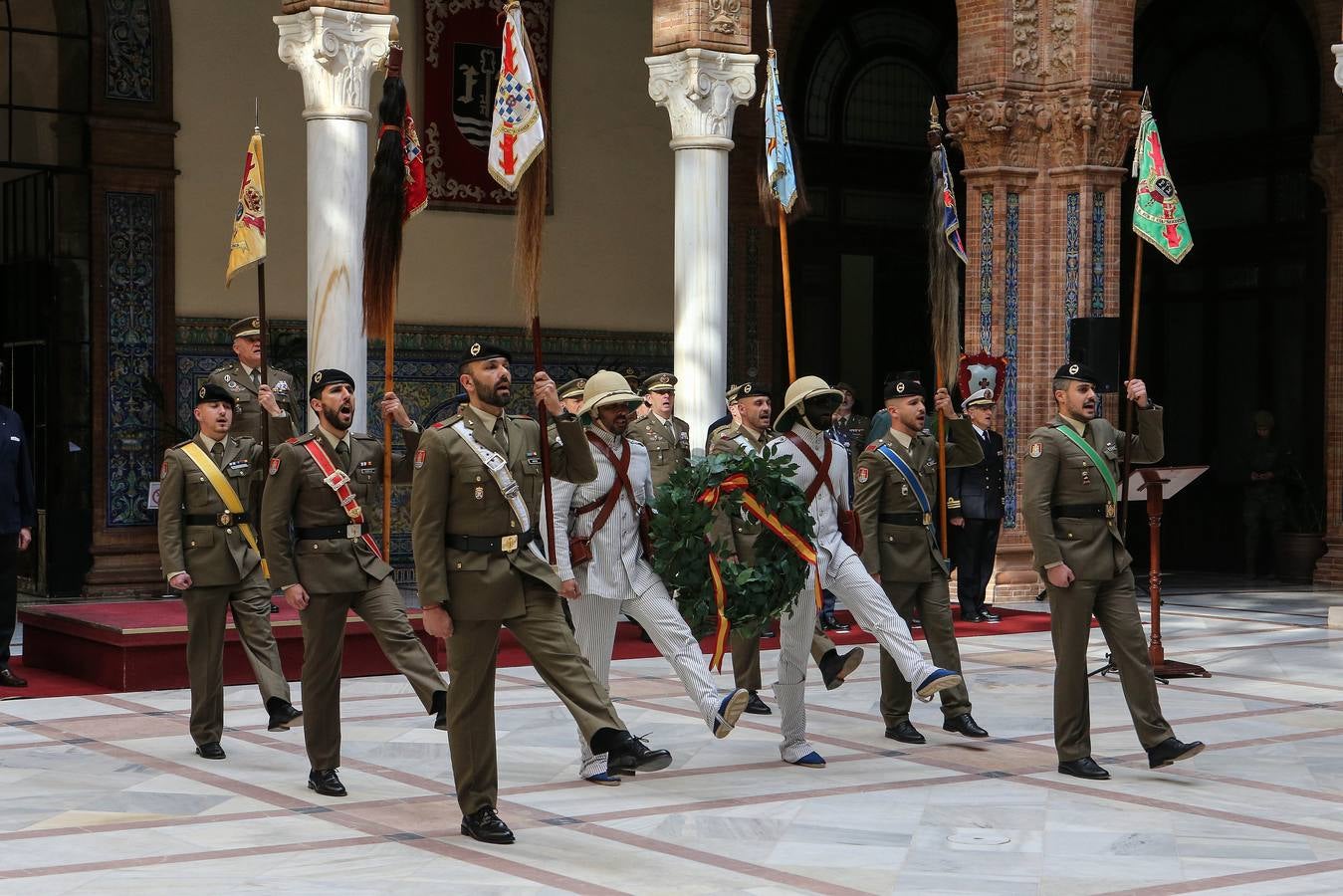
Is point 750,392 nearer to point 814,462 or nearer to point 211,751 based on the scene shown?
point 814,462

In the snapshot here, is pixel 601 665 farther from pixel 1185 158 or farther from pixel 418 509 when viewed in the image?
pixel 1185 158

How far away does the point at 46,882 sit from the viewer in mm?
5781

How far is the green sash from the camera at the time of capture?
314 inches

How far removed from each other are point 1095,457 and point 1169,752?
1232 millimetres

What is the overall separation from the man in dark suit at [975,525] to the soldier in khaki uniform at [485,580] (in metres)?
7.13

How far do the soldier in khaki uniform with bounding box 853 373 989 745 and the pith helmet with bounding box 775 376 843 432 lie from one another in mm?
795

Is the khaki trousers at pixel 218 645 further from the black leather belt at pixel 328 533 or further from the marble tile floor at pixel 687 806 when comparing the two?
the black leather belt at pixel 328 533

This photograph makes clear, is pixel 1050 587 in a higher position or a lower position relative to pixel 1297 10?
lower

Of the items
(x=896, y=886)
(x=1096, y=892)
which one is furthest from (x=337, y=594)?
(x=1096, y=892)

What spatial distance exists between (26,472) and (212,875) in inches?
197

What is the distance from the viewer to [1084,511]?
7.95 meters

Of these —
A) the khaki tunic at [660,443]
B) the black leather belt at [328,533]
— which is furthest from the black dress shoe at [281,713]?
the khaki tunic at [660,443]

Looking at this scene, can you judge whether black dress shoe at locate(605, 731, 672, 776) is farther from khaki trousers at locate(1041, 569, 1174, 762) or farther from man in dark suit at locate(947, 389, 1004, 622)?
man in dark suit at locate(947, 389, 1004, 622)

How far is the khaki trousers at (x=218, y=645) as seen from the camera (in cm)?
808
